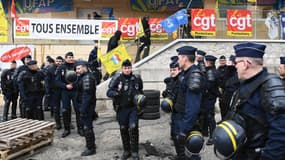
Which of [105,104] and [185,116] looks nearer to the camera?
[185,116]

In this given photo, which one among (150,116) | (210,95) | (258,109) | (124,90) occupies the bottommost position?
(150,116)

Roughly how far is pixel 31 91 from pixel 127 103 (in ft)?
10.8

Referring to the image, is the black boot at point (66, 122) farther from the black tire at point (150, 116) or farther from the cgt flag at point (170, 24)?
the cgt flag at point (170, 24)

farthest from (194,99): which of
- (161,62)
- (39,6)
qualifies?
(39,6)

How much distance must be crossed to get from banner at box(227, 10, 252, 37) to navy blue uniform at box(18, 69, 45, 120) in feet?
22.2

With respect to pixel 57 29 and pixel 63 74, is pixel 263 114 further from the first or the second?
pixel 57 29

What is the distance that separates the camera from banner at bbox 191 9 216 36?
36.9ft

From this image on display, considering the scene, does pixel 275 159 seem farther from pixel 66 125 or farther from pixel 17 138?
pixel 66 125

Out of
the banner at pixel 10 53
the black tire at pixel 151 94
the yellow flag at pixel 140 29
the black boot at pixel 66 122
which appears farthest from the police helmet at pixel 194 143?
the banner at pixel 10 53

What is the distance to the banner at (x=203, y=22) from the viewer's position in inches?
443

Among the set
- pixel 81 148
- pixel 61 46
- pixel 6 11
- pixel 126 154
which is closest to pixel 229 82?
pixel 126 154

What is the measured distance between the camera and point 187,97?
4.46m

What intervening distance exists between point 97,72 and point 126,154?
472cm

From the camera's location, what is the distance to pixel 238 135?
9.00 feet
